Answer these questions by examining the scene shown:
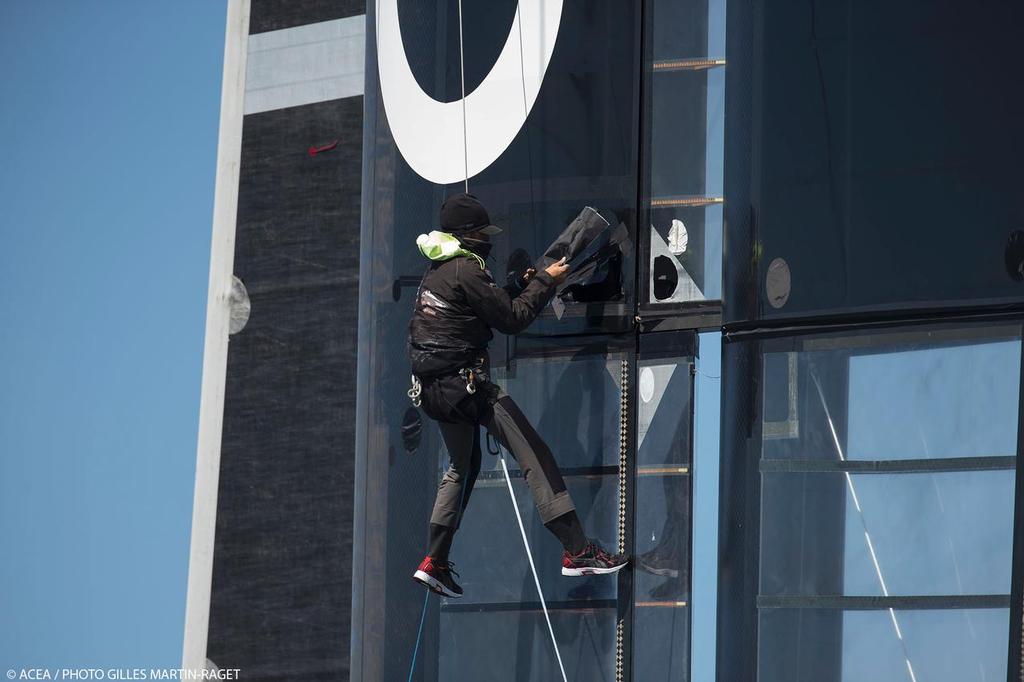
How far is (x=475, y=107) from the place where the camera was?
5.46m

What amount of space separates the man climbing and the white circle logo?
1.24ft

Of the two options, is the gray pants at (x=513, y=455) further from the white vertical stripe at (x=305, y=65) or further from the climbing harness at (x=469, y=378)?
the white vertical stripe at (x=305, y=65)

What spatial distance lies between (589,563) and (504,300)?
0.88 metres

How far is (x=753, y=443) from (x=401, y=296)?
1542mm

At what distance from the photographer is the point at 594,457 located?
5.13m

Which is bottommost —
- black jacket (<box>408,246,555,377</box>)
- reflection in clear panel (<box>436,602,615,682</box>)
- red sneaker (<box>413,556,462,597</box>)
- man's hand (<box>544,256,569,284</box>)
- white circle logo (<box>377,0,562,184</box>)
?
reflection in clear panel (<box>436,602,615,682</box>)

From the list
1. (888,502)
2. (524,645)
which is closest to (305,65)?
(524,645)

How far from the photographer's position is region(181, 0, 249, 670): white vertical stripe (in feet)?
35.6

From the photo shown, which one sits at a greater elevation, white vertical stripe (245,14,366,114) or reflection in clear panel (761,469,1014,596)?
white vertical stripe (245,14,366,114)

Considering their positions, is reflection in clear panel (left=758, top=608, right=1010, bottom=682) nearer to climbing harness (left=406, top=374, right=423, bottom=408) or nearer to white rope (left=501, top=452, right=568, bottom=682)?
white rope (left=501, top=452, right=568, bottom=682)

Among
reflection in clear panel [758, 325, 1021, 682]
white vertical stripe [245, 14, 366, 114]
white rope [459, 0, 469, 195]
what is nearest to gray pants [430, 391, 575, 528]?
reflection in clear panel [758, 325, 1021, 682]

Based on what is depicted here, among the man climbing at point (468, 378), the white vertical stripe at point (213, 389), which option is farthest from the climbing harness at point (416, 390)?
the white vertical stripe at point (213, 389)

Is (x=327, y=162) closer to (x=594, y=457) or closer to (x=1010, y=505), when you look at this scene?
(x=594, y=457)

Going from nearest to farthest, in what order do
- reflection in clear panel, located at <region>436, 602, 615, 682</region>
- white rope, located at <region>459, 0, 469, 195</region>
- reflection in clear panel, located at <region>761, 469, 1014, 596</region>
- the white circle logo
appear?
reflection in clear panel, located at <region>761, 469, 1014, 596</region> → reflection in clear panel, located at <region>436, 602, 615, 682</region> → the white circle logo → white rope, located at <region>459, 0, 469, 195</region>
